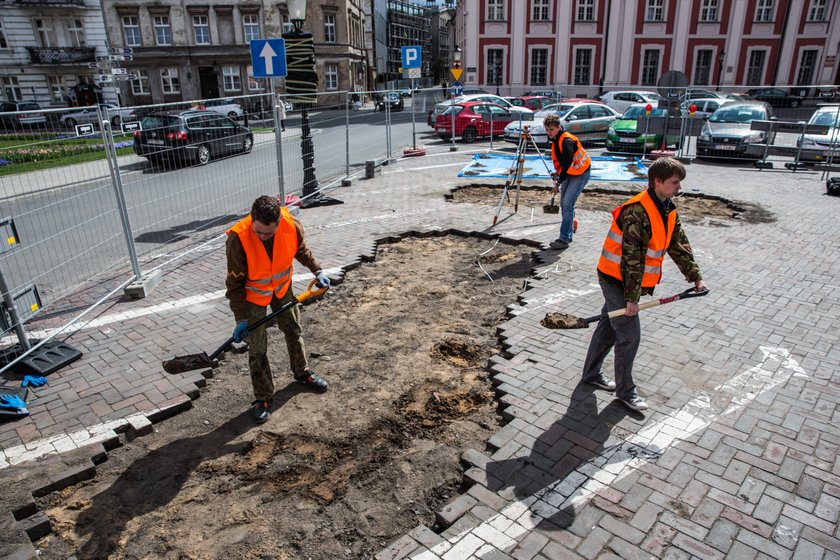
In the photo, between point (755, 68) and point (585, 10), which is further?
point (755, 68)

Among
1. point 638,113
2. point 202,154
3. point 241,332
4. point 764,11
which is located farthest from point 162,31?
point 241,332

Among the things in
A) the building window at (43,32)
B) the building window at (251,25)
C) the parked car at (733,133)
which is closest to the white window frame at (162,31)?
the building window at (251,25)

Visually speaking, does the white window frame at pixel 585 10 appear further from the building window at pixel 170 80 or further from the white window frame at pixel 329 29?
the building window at pixel 170 80

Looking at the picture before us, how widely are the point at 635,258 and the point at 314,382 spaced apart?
2750 mm

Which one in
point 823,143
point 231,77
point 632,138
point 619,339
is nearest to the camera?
point 619,339

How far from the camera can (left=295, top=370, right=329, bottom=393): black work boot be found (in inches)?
184

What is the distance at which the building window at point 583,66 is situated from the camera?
41.4m

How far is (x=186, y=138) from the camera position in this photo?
7727 mm

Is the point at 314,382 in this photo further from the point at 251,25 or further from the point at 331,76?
the point at 251,25

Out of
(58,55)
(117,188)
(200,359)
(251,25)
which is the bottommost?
(200,359)

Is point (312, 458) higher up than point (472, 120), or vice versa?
point (472, 120)

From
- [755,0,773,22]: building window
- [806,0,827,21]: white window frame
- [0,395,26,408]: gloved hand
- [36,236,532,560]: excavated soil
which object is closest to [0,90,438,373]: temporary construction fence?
[0,395,26,408]: gloved hand

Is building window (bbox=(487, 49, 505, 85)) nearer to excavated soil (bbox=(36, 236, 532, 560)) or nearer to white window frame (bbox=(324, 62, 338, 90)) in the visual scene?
white window frame (bbox=(324, 62, 338, 90))

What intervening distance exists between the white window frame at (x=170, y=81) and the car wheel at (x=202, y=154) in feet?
130
